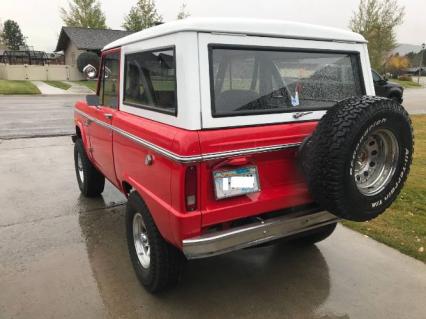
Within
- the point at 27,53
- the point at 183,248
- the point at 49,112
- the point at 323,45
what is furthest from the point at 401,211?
the point at 27,53

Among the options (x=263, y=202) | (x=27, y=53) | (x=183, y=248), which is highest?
(x=27, y=53)

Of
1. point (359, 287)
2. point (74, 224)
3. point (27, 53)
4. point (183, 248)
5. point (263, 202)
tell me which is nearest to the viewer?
point (183, 248)

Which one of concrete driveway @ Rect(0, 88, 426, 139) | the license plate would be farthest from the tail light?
concrete driveway @ Rect(0, 88, 426, 139)

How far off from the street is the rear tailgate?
2.58ft

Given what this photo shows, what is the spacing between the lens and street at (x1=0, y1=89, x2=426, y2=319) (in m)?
2.92

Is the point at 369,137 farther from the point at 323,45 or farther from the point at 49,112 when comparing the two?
the point at 49,112

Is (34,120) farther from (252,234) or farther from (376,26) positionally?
(376,26)

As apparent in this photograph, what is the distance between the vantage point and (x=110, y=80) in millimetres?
3982

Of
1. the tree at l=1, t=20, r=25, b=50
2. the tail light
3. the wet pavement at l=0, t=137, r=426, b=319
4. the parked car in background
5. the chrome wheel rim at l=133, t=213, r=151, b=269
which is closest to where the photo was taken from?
the tail light

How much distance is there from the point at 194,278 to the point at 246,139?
4.58 feet

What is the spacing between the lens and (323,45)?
3059 millimetres

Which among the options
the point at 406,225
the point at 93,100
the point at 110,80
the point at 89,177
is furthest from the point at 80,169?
the point at 406,225

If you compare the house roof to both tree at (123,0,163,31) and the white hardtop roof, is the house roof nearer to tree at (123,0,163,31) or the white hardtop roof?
tree at (123,0,163,31)

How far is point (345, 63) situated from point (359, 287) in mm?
1810
